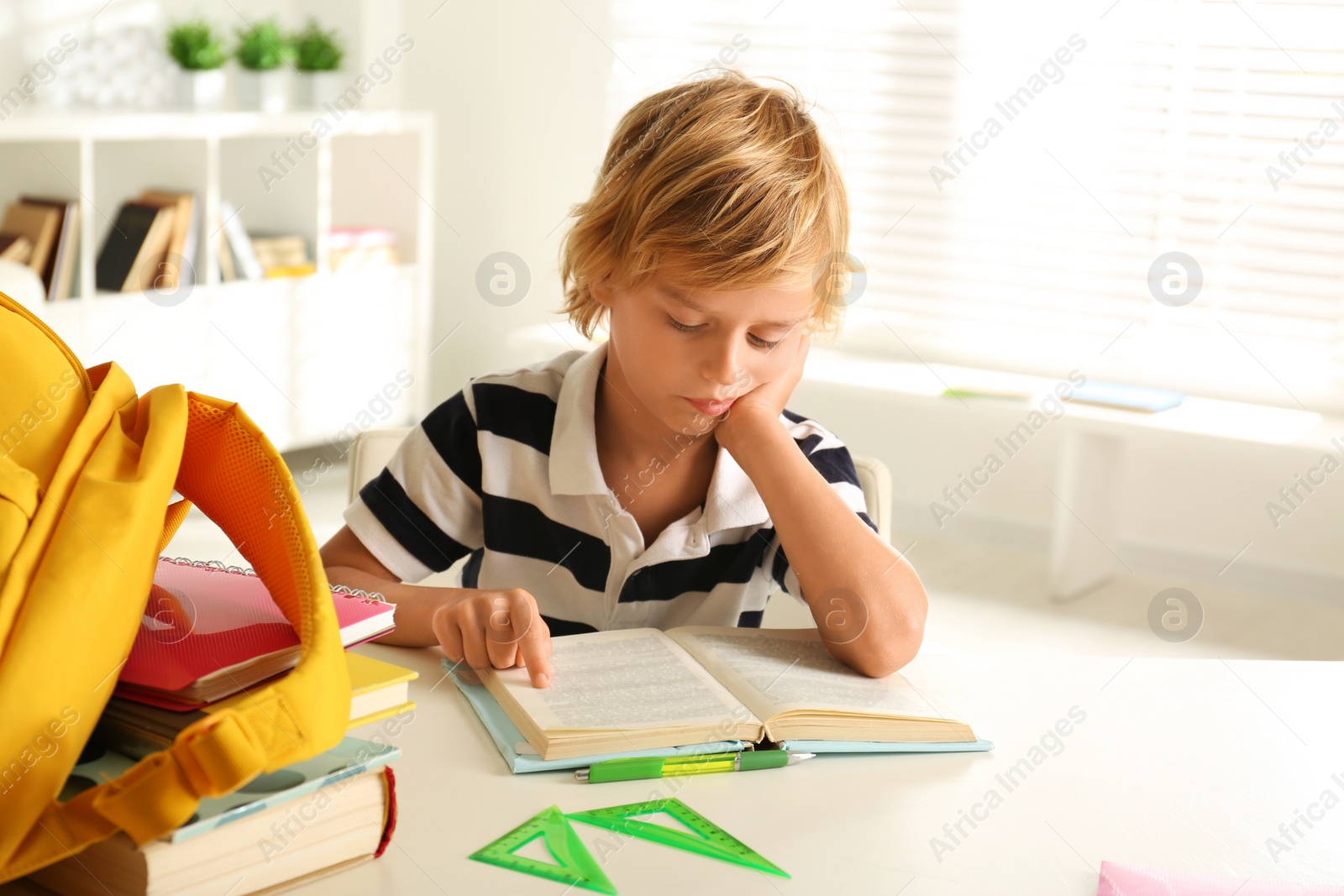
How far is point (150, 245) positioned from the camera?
326cm

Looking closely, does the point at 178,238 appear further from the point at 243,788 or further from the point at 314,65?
the point at 243,788

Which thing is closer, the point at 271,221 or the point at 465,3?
the point at 271,221

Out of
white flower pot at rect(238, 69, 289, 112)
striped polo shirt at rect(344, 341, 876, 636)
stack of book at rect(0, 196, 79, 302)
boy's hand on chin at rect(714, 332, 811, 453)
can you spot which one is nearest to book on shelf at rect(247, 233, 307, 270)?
white flower pot at rect(238, 69, 289, 112)

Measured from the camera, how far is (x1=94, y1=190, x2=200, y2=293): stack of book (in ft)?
10.6

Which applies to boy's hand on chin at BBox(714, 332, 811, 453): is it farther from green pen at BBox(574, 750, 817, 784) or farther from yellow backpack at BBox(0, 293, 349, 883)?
yellow backpack at BBox(0, 293, 349, 883)

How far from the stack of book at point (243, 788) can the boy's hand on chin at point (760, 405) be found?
0.50 metres

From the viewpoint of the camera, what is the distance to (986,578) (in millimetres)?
3238

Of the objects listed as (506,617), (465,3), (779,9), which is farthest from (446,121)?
(506,617)

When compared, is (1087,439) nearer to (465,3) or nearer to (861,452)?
(861,452)

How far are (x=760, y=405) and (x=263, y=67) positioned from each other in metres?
2.97

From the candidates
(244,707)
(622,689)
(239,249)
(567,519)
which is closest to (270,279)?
(239,249)

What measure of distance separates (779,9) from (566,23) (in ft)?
2.29

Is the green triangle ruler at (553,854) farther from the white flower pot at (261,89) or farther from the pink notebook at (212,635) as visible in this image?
the white flower pot at (261,89)

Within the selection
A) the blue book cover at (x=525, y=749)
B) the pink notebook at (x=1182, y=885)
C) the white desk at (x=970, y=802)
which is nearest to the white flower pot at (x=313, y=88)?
the white desk at (x=970, y=802)
